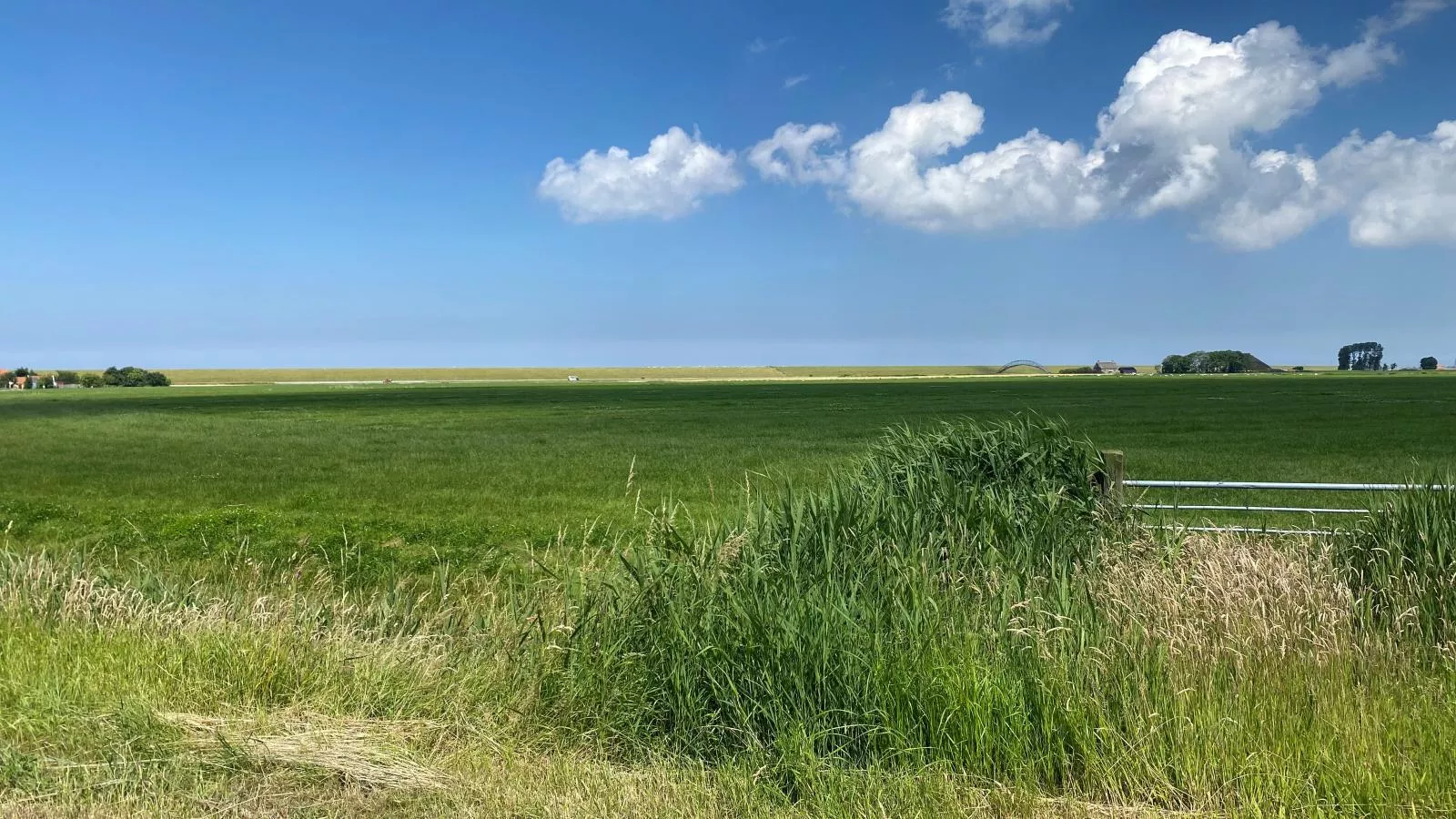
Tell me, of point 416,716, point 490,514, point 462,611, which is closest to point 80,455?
point 490,514

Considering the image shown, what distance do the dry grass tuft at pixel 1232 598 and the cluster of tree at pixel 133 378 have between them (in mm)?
217899

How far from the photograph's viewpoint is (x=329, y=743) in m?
4.81

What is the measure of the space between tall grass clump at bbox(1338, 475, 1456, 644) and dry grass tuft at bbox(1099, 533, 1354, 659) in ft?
0.74

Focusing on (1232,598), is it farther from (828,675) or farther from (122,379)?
(122,379)

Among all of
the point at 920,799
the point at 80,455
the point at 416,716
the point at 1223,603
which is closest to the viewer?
the point at 920,799

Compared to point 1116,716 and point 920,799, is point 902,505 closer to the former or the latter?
point 1116,716

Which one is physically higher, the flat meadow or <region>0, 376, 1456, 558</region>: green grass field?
the flat meadow

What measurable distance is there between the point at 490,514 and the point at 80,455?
22.7 meters

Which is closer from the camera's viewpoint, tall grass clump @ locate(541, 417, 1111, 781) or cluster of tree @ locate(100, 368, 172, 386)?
tall grass clump @ locate(541, 417, 1111, 781)

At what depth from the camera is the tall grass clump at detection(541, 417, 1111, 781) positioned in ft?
15.6

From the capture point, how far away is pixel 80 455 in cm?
3319

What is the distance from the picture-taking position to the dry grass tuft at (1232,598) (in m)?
5.82

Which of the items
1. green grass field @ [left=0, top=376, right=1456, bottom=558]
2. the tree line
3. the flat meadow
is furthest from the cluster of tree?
the flat meadow

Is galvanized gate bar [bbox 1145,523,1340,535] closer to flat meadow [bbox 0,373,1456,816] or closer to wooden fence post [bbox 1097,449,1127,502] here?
flat meadow [bbox 0,373,1456,816]
